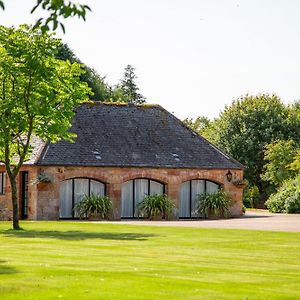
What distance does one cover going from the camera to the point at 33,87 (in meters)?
33.1

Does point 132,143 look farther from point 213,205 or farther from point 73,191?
point 213,205

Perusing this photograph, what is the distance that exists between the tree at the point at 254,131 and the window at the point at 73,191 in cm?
2789

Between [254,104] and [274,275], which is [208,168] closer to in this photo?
[254,104]

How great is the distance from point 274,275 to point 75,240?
35.2 feet

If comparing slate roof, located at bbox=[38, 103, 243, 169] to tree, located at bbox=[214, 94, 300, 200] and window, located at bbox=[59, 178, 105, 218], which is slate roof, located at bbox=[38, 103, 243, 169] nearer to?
window, located at bbox=[59, 178, 105, 218]

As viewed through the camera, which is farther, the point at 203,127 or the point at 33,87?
Result: the point at 203,127

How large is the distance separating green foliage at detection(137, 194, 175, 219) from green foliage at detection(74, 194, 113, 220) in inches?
82.6

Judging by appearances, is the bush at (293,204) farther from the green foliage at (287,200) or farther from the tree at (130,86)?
the tree at (130,86)

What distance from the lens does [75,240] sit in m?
26.6

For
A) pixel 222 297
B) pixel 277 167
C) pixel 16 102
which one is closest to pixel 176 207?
pixel 16 102

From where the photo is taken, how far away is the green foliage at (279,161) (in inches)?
2665

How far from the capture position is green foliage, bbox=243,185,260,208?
70375mm

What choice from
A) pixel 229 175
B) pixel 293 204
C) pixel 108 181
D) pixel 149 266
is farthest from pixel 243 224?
pixel 149 266

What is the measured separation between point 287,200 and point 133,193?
1223 cm
